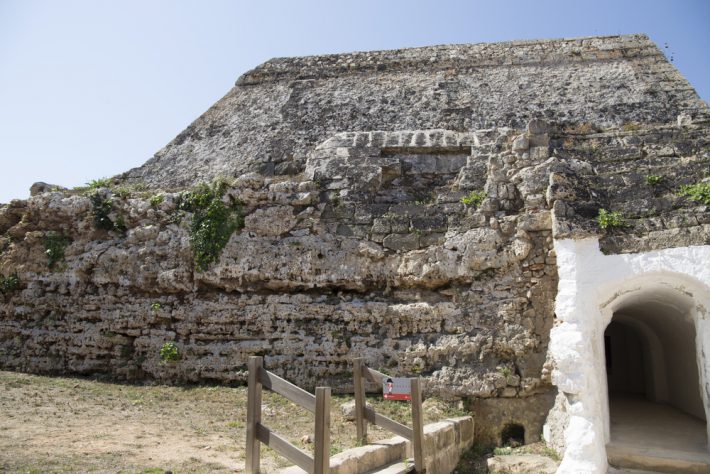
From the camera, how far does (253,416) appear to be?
4.89 metres

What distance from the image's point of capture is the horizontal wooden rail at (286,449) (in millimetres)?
4438

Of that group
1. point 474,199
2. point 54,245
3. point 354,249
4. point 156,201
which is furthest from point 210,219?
point 474,199

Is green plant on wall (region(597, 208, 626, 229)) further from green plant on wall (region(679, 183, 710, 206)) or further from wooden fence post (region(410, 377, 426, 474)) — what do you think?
wooden fence post (region(410, 377, 426, 474))

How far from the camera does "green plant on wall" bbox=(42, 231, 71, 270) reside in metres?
9.99

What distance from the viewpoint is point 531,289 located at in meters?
7.78

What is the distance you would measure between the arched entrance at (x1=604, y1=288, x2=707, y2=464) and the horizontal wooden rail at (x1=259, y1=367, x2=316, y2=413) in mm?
3970

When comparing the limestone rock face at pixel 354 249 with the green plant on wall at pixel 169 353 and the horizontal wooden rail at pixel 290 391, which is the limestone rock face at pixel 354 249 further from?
the horizontal wooden rail at pixel 290 391

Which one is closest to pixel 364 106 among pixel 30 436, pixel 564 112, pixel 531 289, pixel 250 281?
pixel 564 112

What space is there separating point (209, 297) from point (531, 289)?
504 centimetres

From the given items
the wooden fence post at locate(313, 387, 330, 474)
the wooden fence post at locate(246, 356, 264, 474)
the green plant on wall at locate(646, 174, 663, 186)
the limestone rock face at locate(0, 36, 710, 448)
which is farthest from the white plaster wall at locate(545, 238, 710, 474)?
the wooden fence post at locate(246, 356, 264, 474)

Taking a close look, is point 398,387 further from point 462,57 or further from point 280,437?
point 462,57

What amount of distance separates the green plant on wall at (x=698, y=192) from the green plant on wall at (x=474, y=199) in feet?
8.66

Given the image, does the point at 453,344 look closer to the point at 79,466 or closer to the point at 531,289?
the point at 531,289

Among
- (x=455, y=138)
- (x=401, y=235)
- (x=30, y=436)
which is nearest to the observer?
(x=30, y=436)
